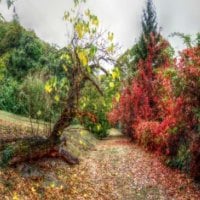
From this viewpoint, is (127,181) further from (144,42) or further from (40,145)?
(144,42)

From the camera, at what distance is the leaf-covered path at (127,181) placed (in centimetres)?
1341

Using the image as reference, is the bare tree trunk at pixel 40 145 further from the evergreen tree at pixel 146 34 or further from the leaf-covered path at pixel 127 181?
the evergreen tree at pixel 146 34

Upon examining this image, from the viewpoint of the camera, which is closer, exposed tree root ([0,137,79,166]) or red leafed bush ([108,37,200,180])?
exposed tree root ([0,137,79,166])

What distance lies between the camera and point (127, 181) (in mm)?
15328

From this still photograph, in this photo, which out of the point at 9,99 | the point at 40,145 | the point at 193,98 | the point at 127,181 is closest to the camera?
the point at 40,145

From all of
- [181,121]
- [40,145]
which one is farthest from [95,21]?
[181,121]

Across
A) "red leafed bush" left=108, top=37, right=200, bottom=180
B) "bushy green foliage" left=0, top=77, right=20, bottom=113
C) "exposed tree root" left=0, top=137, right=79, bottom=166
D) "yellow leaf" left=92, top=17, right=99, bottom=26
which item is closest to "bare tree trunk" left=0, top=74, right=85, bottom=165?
"exposed tree root" left=0, top=137, right=79, bottom=166

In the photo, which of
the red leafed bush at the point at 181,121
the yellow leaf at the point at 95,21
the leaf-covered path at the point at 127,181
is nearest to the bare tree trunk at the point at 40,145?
the leaf-covered path at the point at 127,181

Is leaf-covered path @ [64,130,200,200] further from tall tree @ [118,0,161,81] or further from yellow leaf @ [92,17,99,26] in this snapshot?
tall tree @ [118,0,161,81]

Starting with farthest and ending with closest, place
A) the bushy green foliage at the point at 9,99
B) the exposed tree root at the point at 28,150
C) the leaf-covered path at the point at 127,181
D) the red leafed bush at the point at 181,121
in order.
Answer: the bushy green foliage at the point at 9,99
the red leafed bush at the point at 181,121
the leaf-covered path at the point at 127,181
the exposed tree root at the point at 28,150

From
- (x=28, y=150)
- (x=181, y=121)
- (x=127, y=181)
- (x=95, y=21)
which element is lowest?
(x=127, y=181)

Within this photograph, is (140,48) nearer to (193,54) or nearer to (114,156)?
(114,156)

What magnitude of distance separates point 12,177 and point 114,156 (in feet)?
30.8

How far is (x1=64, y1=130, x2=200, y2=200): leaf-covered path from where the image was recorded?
13406 millimetres
